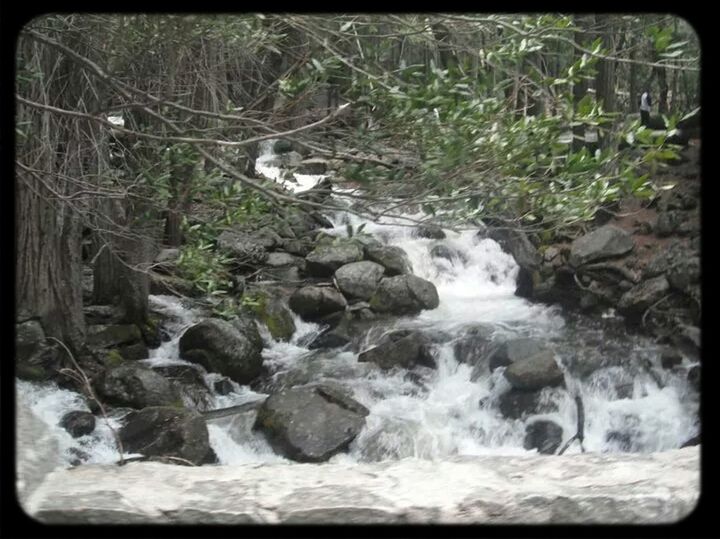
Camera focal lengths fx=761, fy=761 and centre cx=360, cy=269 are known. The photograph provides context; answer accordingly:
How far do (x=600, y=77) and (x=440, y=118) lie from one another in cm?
712

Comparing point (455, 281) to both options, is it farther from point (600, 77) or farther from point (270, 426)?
point (270, 426)

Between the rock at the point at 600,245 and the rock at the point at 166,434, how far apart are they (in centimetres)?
665

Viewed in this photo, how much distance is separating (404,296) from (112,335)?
4145 mm

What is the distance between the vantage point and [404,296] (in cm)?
1085

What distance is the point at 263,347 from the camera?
9.50m

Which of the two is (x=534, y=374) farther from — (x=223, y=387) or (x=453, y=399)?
(x=223, y=387)

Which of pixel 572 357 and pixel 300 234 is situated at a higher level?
pixel 300 234

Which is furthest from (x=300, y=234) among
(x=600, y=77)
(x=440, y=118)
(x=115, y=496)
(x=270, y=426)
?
(x=115, y=496)

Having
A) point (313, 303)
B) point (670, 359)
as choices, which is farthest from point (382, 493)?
point (313, 303)

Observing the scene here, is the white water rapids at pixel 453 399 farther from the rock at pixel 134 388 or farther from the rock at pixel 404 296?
the rock at pixel 134 388

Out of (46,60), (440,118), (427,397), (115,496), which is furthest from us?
(427,397)

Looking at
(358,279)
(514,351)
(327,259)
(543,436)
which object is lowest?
(543,436)

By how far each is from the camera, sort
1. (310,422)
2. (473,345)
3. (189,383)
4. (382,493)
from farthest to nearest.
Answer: (473,345)
(189,383)
(310,422)
(382,493)

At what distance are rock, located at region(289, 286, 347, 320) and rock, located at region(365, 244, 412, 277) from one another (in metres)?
1.20
